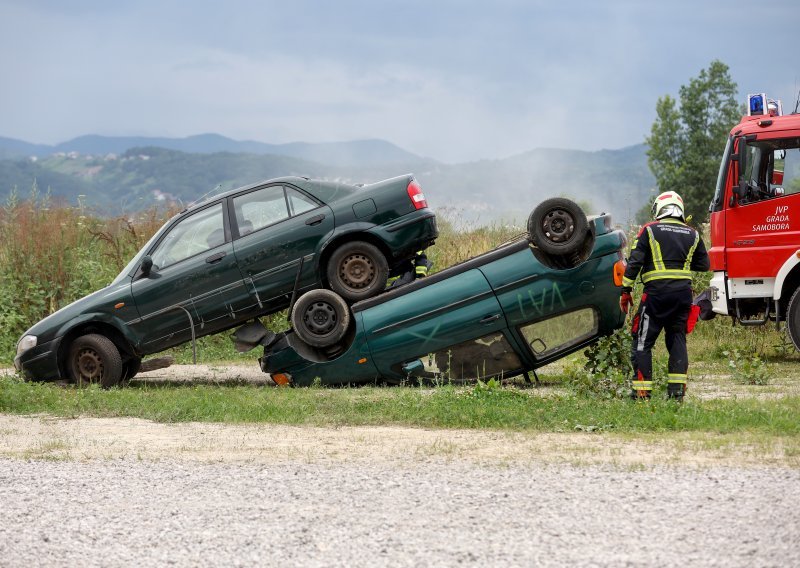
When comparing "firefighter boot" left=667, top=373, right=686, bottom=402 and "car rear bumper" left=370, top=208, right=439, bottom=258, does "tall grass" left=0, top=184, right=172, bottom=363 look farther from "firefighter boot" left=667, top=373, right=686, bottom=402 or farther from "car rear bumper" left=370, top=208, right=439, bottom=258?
"firefighter boot" left=667, top=373, right=686, bottom=402

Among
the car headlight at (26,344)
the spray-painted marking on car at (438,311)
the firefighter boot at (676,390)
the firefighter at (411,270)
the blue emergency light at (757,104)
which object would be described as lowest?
the firefighter boot at (676,390)

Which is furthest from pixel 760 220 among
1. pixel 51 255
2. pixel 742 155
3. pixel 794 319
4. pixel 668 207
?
pixel 51 255

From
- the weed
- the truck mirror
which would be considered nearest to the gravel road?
the weed

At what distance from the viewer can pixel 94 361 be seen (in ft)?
41.4

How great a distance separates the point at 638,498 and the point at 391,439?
2.86 meters

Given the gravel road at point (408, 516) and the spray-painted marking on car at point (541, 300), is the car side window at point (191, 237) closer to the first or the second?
the spray-painted marking on car at point (541, 300)

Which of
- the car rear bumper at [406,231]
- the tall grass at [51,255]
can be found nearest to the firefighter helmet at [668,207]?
the car rear bumper at [406,231]

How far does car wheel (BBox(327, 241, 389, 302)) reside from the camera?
11.9m

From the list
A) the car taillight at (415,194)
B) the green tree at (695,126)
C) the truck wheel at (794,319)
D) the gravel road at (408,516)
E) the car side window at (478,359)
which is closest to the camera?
the gravel road at (408,516)

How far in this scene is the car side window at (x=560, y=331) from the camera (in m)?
11.3

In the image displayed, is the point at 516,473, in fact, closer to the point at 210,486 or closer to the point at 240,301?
the point at 210,486

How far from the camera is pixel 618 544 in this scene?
5.31m

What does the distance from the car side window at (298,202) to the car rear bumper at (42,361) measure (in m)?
3.21

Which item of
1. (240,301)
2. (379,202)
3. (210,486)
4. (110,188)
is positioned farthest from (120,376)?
(110,188)
